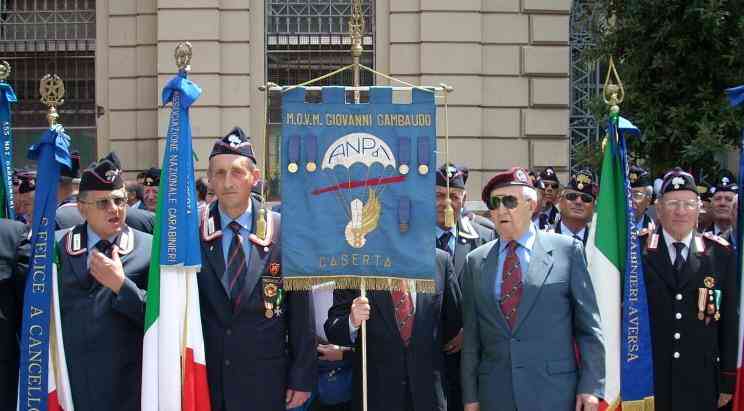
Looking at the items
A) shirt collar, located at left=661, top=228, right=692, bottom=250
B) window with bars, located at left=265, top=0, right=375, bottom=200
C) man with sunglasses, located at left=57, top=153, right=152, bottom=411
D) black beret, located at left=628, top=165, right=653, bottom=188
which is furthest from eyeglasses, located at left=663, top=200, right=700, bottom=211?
window with bars, located at left=265, top=0, right=375, bottom=200

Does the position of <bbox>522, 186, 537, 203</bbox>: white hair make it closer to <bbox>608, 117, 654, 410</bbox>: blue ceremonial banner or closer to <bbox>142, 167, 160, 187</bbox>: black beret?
<bbox>608, 117, 654, 410</bbox>: blue ceremonial banner

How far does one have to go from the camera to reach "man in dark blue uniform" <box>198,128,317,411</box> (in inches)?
189

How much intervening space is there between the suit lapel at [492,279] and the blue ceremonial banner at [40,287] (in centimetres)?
212

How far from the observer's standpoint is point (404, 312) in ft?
16.4

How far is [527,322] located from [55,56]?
998cm

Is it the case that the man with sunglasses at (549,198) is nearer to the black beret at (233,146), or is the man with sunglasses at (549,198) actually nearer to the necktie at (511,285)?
the necktie at (511,285)

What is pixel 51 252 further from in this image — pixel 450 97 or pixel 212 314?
pixel 450 97

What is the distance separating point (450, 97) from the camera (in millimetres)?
12102

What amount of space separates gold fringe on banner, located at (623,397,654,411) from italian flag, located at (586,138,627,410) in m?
Result: 0.05

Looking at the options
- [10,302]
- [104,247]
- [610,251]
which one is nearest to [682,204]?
Answer: [610,251]

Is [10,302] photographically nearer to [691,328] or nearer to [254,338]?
[254,338]

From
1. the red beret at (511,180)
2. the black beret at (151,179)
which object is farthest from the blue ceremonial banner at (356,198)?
the black beret at (151,179)

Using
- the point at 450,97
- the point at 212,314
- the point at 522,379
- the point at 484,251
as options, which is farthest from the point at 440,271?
the point at 450,97

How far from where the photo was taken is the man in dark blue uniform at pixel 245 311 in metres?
4.81
